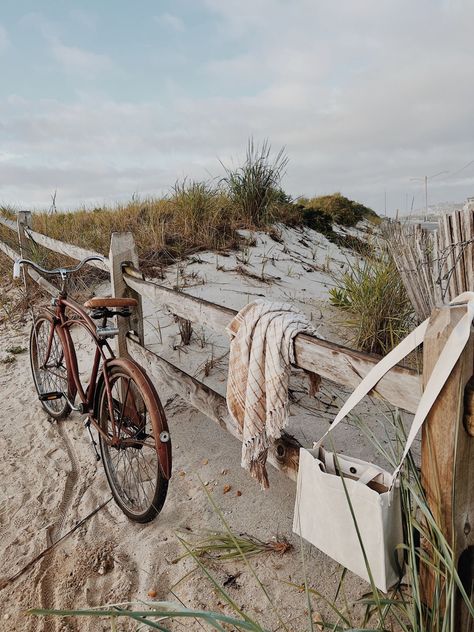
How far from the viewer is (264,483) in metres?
2.23

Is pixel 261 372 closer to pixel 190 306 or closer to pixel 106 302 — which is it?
pixel 190 306

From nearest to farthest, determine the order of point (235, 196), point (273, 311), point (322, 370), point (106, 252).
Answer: point (322, 370)
point (273, 311)
point (106, 252)
point (235, 196)

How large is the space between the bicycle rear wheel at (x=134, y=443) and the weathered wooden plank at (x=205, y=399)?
28 centimetres

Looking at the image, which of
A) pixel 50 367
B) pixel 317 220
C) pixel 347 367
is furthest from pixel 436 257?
pixel 317 220

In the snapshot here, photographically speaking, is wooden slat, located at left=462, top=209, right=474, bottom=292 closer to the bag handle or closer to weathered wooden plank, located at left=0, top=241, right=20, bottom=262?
the bag handle

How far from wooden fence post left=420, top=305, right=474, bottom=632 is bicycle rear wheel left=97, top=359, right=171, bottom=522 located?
4.40 feet

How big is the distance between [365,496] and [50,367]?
3.12 meters

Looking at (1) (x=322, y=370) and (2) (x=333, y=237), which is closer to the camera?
(1) (x=322, y=370)

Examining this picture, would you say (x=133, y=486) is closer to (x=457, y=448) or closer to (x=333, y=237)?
(x=457, y=448)

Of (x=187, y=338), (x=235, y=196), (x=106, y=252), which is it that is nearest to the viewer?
(x=187, y=338)

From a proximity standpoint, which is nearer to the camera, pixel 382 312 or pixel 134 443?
pixel 134 443

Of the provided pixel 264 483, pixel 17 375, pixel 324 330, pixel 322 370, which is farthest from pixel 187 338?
pixel 322 370

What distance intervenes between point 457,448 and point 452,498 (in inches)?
5.5

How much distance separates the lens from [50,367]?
395 centimetres
